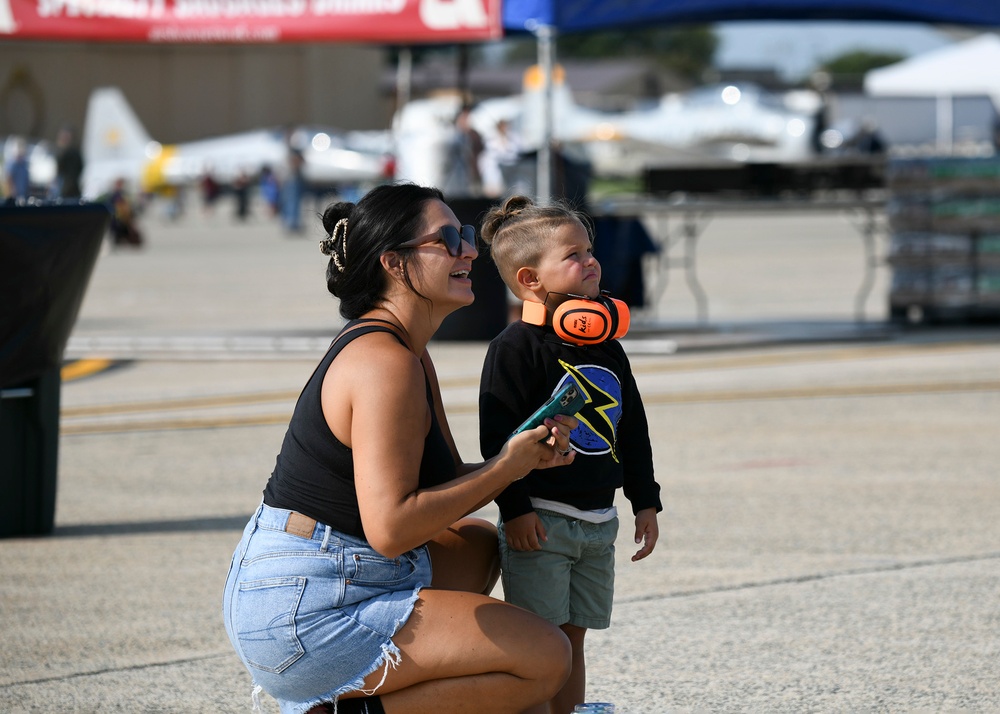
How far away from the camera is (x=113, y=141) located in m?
50.5

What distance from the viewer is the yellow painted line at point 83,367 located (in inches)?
420

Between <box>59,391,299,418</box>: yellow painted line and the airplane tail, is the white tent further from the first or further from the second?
<box>59,391,299,418</box>: yellow painted line

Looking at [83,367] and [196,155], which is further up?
[196,155]

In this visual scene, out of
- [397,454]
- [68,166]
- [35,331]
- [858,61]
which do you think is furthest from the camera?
[858,61]

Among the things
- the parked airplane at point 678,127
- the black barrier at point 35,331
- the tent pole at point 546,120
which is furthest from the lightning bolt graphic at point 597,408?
the parked airplane at point 678,127

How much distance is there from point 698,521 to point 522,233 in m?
2.89

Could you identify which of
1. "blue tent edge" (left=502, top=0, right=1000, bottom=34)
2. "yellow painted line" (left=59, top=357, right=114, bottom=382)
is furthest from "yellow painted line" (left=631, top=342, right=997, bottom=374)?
"yellow painted line" (left=59, top=357, right=114, bottom=382)

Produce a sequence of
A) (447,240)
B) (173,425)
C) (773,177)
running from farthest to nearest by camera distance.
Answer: (773,177)
(173,425)
(447,240)

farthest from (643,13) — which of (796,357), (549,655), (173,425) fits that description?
(549,655)

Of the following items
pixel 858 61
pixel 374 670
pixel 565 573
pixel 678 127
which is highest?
pixel 858 61

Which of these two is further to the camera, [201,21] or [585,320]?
[201,21]

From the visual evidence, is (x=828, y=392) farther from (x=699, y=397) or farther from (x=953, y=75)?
(x=953, y=75)

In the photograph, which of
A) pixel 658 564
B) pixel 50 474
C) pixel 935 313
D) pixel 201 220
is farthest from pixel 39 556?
pixel 201 220

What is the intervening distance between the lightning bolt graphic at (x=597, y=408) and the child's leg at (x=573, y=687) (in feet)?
1.47
